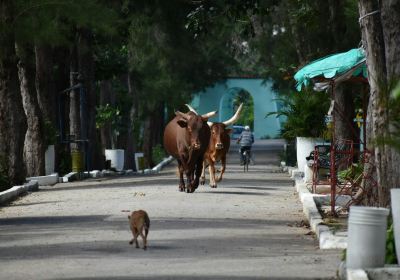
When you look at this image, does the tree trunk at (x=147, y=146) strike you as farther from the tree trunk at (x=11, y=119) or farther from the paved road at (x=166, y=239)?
the paved road at (x=166, y=239)

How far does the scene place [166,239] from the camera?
15422 millimetres

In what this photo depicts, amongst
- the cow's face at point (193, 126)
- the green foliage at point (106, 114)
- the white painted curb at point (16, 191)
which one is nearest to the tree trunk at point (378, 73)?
the cow's face at point (193, 126)

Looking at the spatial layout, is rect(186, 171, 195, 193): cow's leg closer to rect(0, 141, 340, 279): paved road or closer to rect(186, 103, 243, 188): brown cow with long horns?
rect(0, 141, 340, 279): paved road

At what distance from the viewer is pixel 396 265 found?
11344mm

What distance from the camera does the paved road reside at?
A: 12.3m

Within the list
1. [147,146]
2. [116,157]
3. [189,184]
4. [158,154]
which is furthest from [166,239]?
[158,154]

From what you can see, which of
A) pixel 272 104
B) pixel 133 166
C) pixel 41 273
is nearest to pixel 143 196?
pixel 41 273

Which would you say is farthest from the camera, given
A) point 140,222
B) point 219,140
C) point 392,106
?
point 219,140

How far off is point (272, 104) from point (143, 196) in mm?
A: 78097

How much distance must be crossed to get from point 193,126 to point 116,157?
21636 mm

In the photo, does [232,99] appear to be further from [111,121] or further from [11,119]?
[11,119]

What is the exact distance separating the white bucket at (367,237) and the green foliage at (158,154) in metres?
47.4

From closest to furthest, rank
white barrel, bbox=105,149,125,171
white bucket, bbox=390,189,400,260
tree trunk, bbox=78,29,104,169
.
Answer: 1. white bucket, bbox=390,189,400,260
2. tree trunk, bbox=78,29,104,169
3. white barrel, bbox=105,149,125,171

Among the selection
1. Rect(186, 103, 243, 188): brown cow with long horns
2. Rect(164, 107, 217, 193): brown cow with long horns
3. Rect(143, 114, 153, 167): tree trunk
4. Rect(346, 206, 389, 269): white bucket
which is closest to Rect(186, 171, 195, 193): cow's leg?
Rect(164, 107, 217, 193): brown cow with long horns
